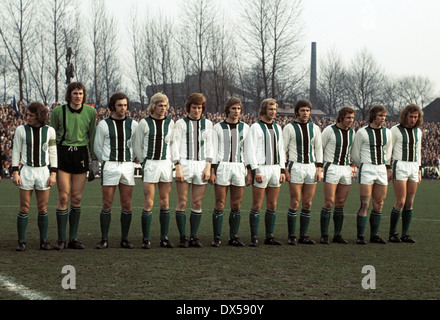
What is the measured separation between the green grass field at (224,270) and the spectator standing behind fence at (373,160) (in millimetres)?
587

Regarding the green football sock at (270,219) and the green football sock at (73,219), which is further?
the green football sock at (270,219)

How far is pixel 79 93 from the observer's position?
7629mm

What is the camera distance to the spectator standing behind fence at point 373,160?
858cm

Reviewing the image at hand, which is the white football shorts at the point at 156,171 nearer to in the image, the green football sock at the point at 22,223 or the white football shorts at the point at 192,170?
the white football shorts at the point at 192,170

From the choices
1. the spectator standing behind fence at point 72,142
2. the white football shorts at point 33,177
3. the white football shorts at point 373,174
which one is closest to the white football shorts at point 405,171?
the white football shorts at point 373,174

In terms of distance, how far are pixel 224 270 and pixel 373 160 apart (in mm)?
3200

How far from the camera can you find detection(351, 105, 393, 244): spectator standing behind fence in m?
8.58

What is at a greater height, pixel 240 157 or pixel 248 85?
pixel 248 85

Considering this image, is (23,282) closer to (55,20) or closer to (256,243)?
(256,243)

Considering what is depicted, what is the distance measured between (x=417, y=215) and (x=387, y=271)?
689 centimetres

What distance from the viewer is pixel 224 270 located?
648 cm

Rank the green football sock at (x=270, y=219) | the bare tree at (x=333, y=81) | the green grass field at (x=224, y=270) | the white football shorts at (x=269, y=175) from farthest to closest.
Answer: the bare tree at (x=333, y=81)
the green football sock at (x=270, y=219)
the white football shorts at (x=269, y=175)
the green grass field at (x=224, y=270)
